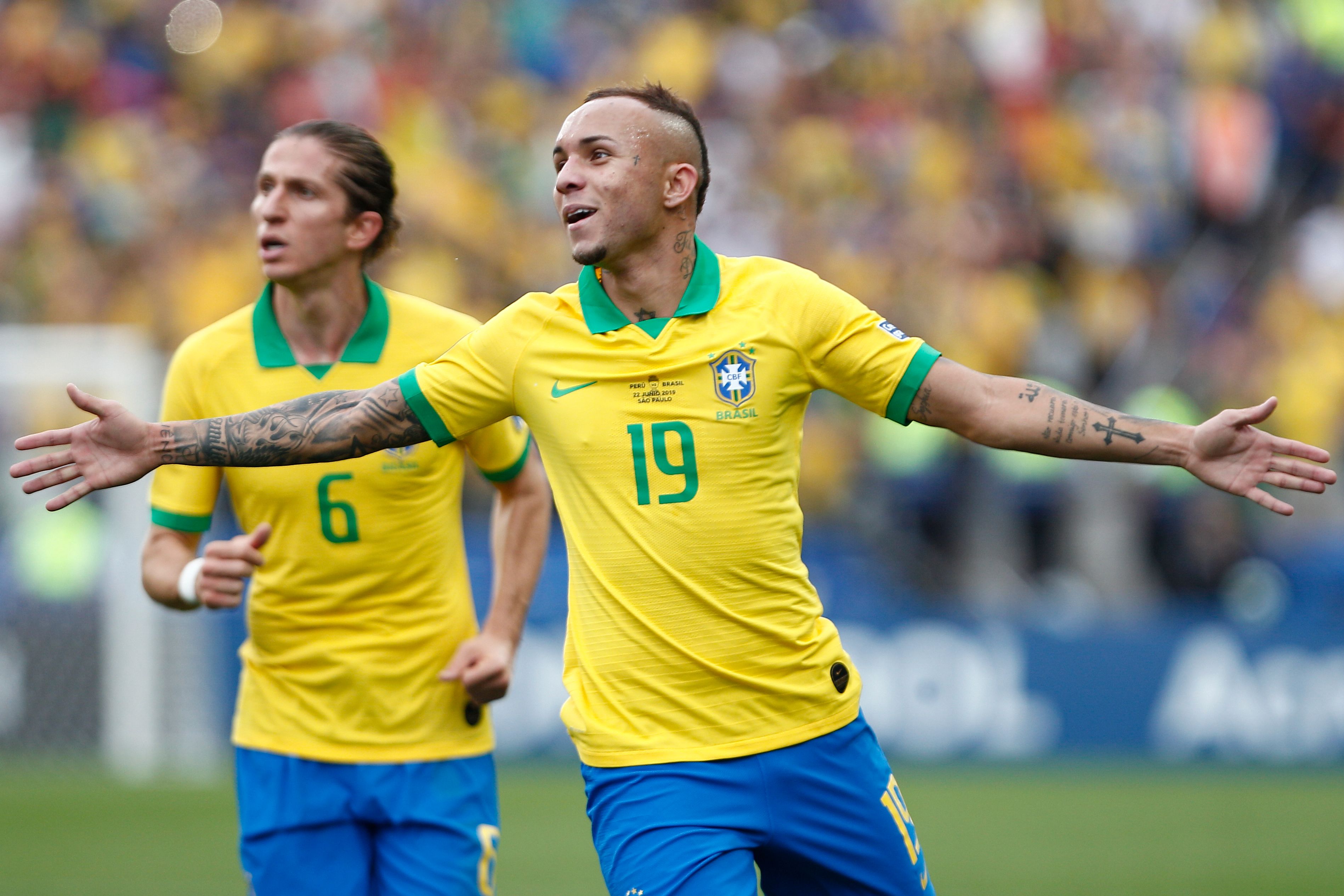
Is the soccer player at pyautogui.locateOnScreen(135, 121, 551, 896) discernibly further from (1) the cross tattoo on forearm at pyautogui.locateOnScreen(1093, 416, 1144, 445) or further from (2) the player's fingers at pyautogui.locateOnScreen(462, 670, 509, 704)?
(1) the cross tattoo on forearm at pyautogui.locateOnScreen(1093, 416, 1144, 445)

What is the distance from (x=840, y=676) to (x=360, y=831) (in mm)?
1529

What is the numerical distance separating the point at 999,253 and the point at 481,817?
10.5 metres

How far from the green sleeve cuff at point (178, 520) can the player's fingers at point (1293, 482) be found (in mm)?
2998

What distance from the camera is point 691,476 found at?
12.9 ft

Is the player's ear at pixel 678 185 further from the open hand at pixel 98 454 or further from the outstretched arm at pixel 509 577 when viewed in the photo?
the open hand at pixel 98 454

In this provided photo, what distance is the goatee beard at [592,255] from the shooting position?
3936 mm

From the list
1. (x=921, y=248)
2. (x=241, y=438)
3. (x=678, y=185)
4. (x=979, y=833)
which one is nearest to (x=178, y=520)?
(x=241, y=438)

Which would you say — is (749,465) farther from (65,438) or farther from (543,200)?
(543,200)

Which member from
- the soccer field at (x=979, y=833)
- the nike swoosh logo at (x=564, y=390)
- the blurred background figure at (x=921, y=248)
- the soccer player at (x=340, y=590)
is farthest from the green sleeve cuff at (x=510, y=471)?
the blurred background figure at (x=921, y=248)

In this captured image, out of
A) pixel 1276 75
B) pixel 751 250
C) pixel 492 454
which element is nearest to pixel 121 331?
pixel 751 250

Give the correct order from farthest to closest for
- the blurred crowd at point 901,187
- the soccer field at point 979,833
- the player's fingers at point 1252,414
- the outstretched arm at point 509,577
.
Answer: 1. the blurred crowd at point 901,187
2. the soccer field at point 979,833
3. the outstretched arm at point 509,577
4. the player's fingers at point 1252,414

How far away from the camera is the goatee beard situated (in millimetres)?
3936

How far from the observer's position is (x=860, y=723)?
13.4 feet

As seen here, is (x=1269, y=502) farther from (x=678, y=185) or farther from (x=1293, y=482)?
(x=678, y=185)
